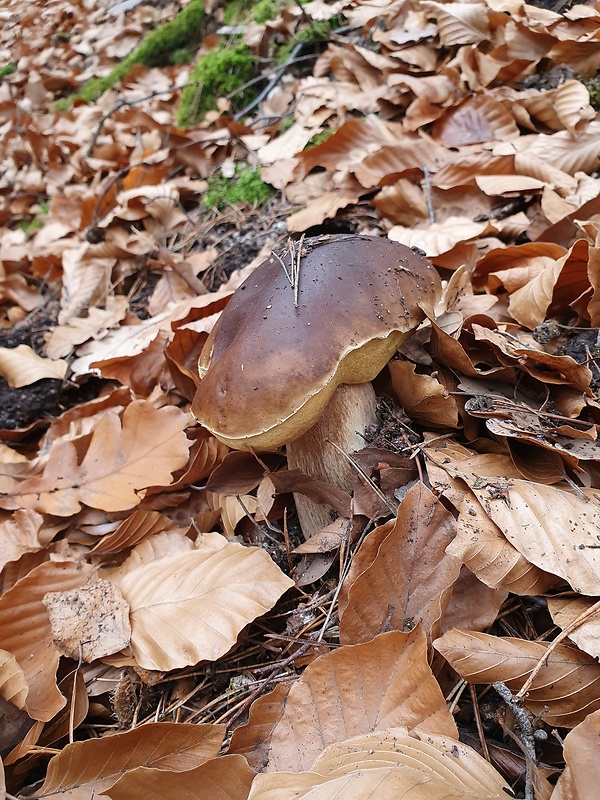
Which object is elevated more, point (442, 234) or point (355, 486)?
point (442, 234)

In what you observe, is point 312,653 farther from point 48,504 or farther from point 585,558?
point 48,504

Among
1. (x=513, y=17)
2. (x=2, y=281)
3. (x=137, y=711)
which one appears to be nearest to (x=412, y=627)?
(x=137, y=711)

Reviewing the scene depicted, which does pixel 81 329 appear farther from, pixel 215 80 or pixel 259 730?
pixel 215 80

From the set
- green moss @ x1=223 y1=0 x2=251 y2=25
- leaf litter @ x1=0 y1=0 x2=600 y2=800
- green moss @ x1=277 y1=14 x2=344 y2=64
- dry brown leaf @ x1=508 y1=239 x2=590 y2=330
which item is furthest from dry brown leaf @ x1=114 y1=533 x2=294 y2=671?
green moss @ x1=223 y1=0 x2=251 y2=25

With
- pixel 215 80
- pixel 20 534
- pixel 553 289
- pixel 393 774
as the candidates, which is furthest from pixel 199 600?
pixel 215 80

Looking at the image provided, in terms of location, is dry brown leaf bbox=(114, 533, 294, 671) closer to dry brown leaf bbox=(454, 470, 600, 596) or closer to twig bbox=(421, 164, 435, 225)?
dry brown leaf bbox=(454, 470, 600, 596)
